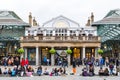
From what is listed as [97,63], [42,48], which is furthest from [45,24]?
[97,63]

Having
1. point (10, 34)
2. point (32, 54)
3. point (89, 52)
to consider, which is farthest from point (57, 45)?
point (10, 34)

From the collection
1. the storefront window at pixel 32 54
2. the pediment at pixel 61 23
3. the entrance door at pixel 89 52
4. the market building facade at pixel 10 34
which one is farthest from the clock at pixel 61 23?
the entrance door at pixel 89 52

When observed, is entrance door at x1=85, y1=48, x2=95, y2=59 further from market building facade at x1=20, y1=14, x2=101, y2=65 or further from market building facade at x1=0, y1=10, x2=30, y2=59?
market building facade at x1=0, y1=10, x2=30, y2=59

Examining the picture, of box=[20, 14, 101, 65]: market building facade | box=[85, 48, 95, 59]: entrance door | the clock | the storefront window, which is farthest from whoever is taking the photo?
the clock

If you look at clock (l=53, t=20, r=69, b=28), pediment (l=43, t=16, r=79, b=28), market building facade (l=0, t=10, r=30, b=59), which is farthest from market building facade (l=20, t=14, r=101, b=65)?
pediment (l=43, t=16, r=79, b=28)

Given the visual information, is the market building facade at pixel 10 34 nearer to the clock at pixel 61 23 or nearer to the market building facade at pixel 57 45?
the clock at pixel 61 23

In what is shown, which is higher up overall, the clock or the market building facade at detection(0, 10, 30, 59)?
the clock

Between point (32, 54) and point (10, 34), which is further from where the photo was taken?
point (10, 34)

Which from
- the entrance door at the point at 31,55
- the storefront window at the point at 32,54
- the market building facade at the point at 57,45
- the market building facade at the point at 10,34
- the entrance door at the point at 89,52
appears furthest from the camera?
the market building facade at the point at 10,34

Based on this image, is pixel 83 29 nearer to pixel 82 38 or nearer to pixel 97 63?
pixel 82 38

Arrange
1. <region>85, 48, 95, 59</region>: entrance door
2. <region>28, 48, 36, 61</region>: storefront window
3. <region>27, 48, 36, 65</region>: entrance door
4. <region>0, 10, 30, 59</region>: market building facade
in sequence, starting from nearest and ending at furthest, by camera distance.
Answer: <region>85, 48, 95, 59</region>: entrance door
<region>27, 48, 36, 65</region>: entrance door
<region>28, 48, 36, 61</region>: storefront window
<region>0, 10, 30, 59</region>: market building facade

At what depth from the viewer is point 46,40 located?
205ft

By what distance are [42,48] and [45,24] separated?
396 inches

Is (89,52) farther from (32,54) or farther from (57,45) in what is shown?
(32,54)
